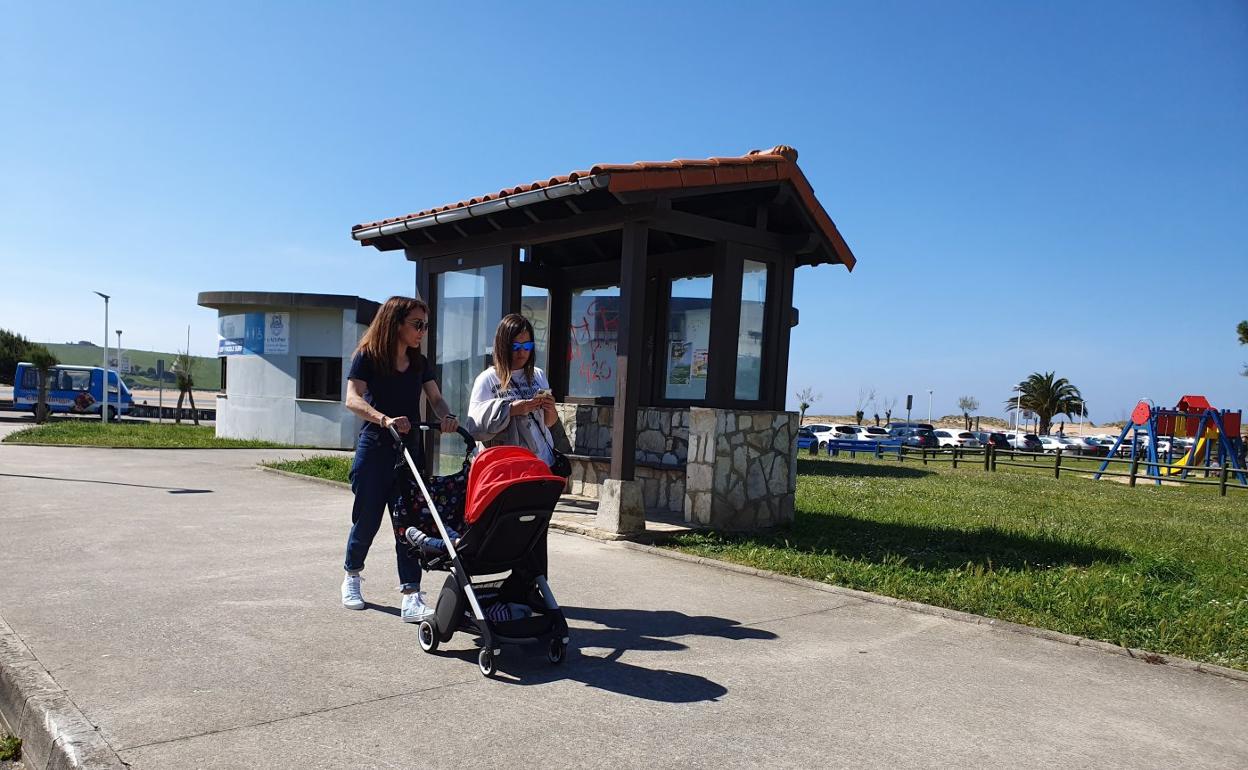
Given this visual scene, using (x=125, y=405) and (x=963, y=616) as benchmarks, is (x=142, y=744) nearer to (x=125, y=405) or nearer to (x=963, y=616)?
(x=963, y=616)

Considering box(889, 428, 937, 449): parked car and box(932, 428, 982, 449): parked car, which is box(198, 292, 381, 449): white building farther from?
box(932, 428, 982, 449): parked car

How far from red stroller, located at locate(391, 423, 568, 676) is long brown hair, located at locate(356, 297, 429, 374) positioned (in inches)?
35.7

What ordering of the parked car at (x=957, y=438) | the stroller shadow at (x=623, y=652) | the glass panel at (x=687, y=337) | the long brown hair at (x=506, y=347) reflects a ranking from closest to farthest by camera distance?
the stroller shadow at (x=623, y=652) < the long brown hair at (x=506, y=347) < the glass panel at (x=687, y=337) < the parked car at (x=957, y=438)

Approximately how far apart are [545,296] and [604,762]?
884 cm

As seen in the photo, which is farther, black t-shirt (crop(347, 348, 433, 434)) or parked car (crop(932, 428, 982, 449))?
parked car (crop(932, 428, 982, 449))

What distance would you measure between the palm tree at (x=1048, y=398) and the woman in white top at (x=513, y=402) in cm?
6795

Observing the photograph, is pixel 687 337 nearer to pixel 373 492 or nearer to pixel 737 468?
pixel 737 468

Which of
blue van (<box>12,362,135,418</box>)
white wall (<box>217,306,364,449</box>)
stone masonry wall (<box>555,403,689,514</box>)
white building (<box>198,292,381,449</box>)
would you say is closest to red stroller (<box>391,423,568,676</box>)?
stone masonry wall (<box>555,403,689,514</box>)

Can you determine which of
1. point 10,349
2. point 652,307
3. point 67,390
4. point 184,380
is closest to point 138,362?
point 10,349

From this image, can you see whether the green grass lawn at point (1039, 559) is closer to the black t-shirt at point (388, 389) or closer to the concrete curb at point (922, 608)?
the concrete curb at point (922, 608)

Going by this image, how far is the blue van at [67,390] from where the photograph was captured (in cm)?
3788

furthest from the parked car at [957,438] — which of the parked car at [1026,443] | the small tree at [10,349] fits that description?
the small tree at [10,349]

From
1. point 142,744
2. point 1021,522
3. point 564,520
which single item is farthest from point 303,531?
point 1021,522

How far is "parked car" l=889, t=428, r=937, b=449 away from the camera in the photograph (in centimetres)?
3922
